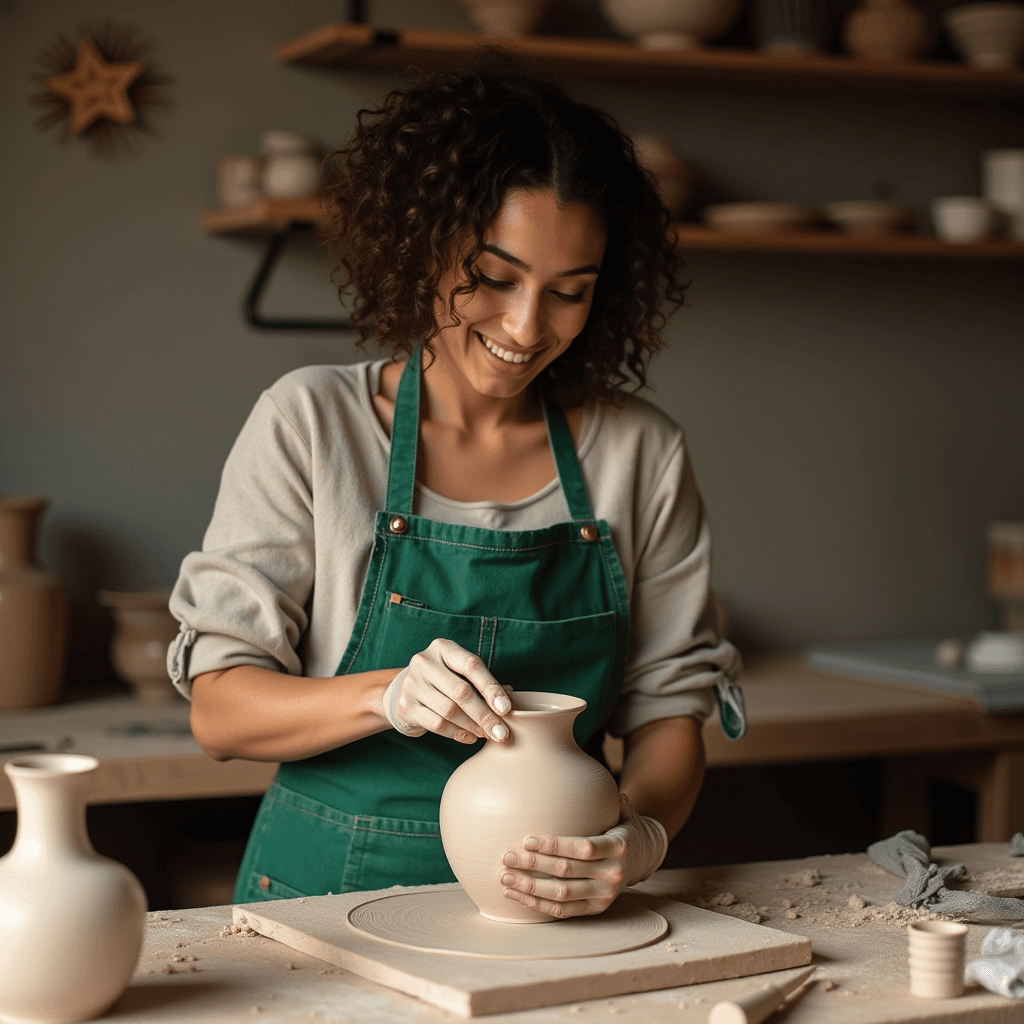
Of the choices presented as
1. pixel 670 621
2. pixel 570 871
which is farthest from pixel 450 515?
pixel 570 871

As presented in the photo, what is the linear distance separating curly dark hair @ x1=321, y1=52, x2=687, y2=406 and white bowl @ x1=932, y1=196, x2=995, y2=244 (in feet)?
5.48

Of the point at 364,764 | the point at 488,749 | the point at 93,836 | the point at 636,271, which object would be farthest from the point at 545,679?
the point at 93,836

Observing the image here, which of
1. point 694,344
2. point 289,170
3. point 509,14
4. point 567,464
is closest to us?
point 567,464

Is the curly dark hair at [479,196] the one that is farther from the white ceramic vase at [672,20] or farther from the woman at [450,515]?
the white ceramic vase at [672,20]

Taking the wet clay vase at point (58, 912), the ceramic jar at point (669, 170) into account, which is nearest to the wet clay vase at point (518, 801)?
the wet clay vase at point (58, 912)

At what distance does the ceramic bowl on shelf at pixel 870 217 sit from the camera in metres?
3.15

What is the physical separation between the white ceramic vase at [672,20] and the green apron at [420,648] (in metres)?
1.58

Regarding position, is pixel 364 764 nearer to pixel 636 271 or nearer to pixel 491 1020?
pixel 491 1020

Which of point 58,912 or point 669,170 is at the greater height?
point 669,170

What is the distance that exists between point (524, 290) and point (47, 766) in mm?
767

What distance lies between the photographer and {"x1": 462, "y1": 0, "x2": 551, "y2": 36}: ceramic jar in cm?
291

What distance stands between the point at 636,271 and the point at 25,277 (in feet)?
5.10

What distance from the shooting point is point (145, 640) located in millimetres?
2684

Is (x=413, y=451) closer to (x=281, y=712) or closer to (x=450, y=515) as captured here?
(x=450, y=515)
